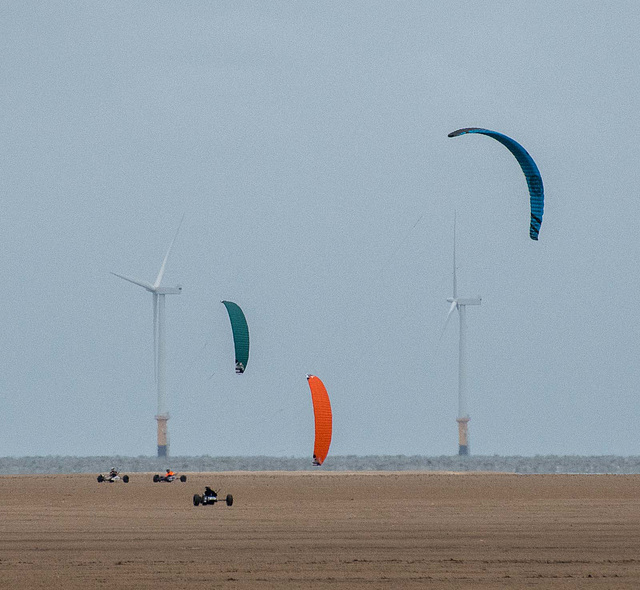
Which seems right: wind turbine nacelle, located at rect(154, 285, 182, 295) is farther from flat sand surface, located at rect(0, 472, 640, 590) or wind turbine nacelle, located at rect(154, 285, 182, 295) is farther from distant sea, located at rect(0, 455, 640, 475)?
flat sand surface, located at rect(0, 472, 640, 590)

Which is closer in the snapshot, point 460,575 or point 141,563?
point 460,575

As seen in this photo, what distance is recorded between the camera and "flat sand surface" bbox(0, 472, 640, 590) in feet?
80.7

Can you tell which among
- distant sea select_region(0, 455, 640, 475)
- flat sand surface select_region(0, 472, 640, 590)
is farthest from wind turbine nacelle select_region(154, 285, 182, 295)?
flat sand surface select_region(0, 472, 640, 590)

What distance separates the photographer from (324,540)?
104 feet

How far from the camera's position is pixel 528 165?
42.2 metres

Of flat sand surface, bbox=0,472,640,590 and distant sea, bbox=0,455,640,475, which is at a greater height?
distant sea, bbox=0,455,640,475

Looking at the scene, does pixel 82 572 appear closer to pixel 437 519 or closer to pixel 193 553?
pixel 193 553

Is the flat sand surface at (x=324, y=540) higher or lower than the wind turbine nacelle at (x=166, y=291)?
lower

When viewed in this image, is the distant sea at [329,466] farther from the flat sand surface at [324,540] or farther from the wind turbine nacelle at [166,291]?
the flat sand surface at [324,540]

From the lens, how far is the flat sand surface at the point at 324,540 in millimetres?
24594

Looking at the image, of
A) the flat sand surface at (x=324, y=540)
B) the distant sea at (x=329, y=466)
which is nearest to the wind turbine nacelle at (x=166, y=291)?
the distant sea at (x=329, y=466)

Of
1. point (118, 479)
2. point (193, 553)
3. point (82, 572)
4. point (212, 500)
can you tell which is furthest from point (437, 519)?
point (118, 479)

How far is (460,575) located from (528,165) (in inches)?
795

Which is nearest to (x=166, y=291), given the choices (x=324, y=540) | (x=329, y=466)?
(x=329, y=466)
